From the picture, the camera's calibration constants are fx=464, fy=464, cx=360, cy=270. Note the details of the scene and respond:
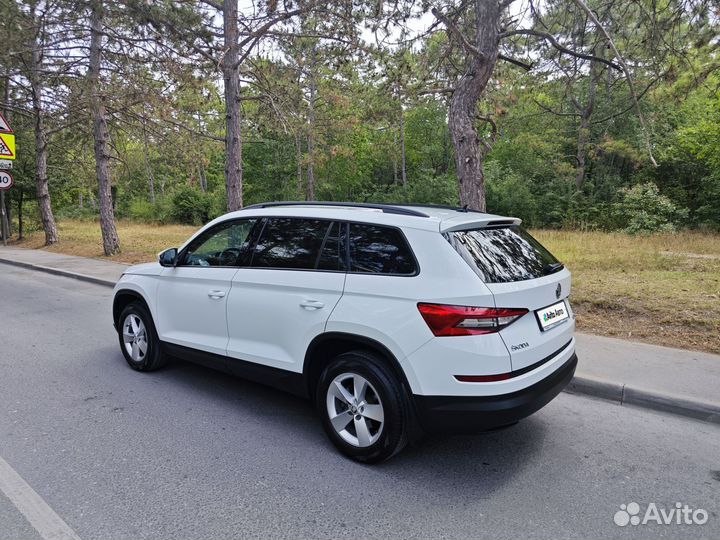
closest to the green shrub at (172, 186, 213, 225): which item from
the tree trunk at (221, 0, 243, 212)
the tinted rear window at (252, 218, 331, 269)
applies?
the tree trunk at (221, 0, 243, 212)

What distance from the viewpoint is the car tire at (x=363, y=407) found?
3.01 metres

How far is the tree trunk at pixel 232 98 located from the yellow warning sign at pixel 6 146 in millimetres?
7100

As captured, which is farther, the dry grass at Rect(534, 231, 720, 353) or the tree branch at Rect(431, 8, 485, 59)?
the tree branch at Rect(431, 8, 485, 59)

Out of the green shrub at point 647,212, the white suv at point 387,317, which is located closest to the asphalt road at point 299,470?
the white suv at point 387,317

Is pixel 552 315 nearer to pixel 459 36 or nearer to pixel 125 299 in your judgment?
pixel 125 299

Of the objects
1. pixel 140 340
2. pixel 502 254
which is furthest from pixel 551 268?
pixel 140 340

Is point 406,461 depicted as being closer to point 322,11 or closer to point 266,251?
point 266,251

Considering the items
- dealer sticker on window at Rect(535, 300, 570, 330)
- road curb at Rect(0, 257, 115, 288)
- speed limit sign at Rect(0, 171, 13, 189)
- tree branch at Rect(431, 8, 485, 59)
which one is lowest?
road curb at Rect(0, 257, 115, 288)

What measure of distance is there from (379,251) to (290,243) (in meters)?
0.87

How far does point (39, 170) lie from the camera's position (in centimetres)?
1836

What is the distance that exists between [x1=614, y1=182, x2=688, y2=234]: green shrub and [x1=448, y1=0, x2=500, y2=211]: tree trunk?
46.9 ft

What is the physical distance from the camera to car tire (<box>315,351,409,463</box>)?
118 inches

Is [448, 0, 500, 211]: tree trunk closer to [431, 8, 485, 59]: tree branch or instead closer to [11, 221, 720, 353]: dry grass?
[431, 8, 485, 59]: tree branch

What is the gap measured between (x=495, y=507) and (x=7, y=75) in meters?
20.1
